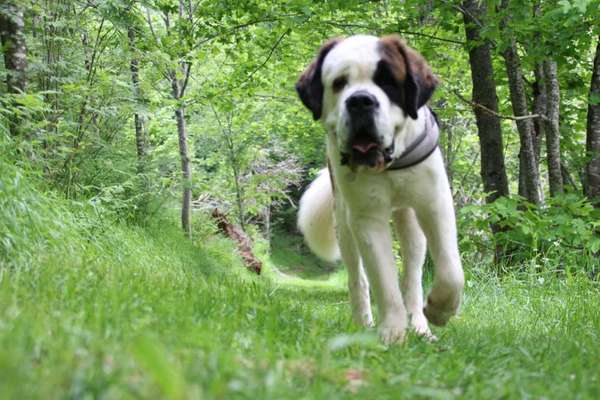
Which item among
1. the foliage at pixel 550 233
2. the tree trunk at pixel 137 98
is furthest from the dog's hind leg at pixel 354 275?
the tree trunk at pixel 137 98

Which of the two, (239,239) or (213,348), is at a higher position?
(213,348)

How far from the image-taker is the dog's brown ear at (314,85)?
12.1 ft

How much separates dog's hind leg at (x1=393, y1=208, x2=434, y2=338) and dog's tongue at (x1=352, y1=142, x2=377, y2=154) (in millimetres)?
1032

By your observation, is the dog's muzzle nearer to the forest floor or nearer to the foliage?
the forest floor

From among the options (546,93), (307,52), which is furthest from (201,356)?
(307,52)

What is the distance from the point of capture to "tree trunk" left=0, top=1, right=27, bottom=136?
6250 mm

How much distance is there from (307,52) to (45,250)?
7.54 meters

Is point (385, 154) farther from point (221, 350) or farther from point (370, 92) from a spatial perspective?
point (221, 350)

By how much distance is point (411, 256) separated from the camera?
14.1 ft

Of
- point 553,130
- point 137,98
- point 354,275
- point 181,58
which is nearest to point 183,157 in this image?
point 181,58

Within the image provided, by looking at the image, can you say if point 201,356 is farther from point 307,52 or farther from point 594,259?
point 307,52

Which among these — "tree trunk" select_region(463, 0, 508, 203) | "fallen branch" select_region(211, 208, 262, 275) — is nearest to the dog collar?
"tree trunk" select_region(463, 0, 508, 203)

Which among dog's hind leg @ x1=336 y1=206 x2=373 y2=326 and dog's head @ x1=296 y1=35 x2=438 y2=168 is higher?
dog's head @ x1=296 y1=35 x2=438 y2=168

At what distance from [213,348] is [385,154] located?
5.58ft
